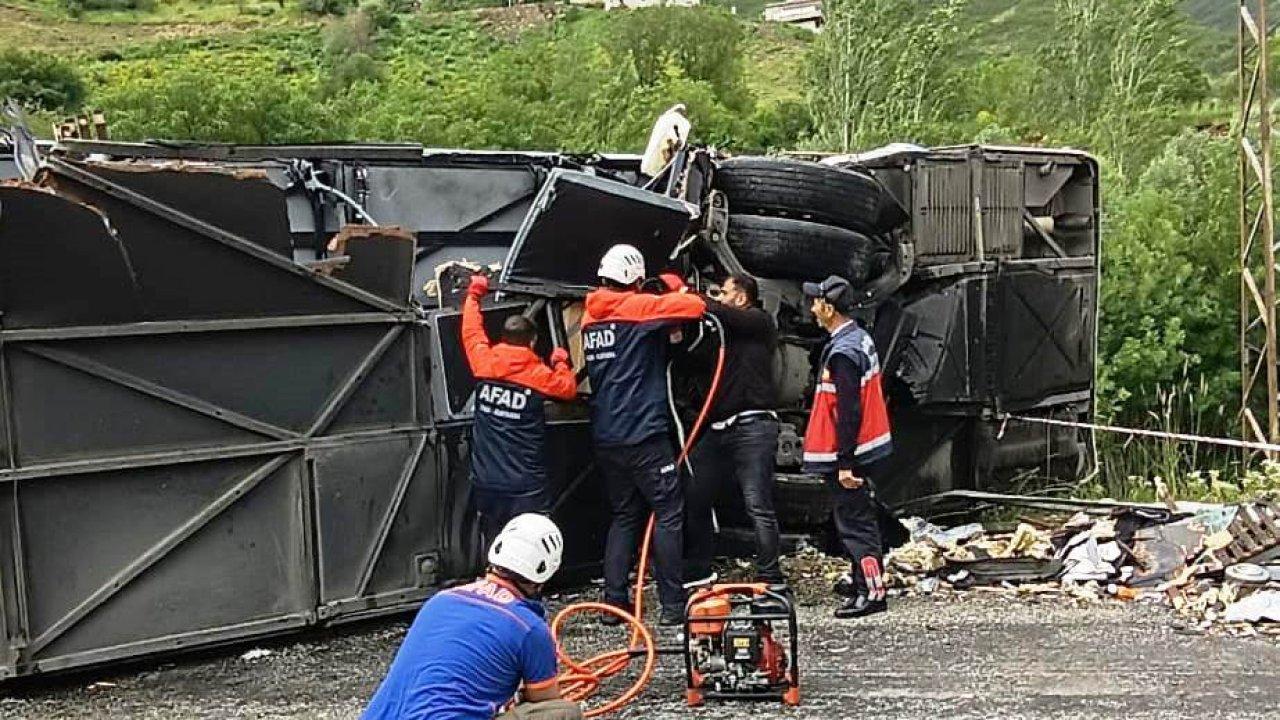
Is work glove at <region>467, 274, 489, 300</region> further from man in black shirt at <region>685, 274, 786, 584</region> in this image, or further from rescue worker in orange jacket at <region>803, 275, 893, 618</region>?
rescue worker in orange jacket at <region>803, 275, 893, 618</region>

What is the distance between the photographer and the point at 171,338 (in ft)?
19.3

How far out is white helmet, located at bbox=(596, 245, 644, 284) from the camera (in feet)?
21.2

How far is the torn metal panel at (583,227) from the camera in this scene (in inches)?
262

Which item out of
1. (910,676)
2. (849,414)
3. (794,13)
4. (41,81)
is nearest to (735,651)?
(910,676)

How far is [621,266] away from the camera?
255 inches

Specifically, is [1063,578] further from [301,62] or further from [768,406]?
[301,62]

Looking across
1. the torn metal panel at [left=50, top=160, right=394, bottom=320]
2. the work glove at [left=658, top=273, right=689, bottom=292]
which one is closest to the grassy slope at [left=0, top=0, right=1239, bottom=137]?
the work glove at [left=658, top=273, right=689, bottom=292]

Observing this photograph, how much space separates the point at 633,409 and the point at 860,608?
154cm

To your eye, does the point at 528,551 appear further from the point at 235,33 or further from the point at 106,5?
the point at 106,5

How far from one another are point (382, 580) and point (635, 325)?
1.78 metres

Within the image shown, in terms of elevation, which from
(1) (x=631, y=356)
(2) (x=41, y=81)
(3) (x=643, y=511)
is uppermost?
(2) (x=41, y=81)

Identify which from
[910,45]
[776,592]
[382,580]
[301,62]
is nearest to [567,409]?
[382,580]

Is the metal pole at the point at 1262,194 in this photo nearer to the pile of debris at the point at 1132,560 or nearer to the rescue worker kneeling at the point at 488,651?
the pile of debris at the point at 1132,560

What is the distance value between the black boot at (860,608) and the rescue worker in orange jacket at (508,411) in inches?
64.1
